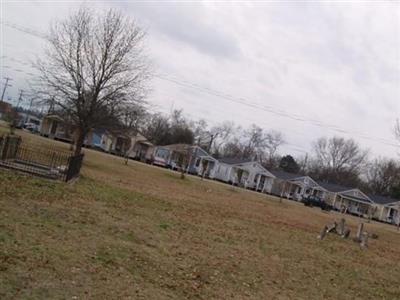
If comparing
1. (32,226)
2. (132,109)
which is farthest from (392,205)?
(32,226)

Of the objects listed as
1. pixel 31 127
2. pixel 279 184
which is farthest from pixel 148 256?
pixel 31 127

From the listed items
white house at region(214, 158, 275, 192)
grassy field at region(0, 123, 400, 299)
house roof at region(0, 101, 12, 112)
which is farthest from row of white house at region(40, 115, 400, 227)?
grassy field at region(0, 123, 400, 299)

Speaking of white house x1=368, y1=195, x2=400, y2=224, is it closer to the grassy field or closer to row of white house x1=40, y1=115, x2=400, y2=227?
row of white house x1=40, y1=115, x2=400, y2=227

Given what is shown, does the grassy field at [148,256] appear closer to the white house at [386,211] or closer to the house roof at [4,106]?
the white house at [386,211]

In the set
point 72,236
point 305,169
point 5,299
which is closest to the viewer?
point 5,299

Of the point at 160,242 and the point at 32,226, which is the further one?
the point at 160,242

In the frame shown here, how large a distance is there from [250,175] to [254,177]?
0.73 meters

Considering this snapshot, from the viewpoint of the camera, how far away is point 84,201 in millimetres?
15266

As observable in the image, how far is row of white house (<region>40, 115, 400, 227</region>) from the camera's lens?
74625mm

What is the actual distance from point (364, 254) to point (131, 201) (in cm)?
868

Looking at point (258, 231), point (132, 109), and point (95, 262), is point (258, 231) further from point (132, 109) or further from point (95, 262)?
point (132, 109)

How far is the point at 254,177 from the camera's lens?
252 feet

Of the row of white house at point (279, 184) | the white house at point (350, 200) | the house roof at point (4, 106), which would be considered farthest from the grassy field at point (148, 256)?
the house roof at point (4, 106)

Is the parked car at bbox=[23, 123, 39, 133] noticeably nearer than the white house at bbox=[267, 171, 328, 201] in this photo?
No
